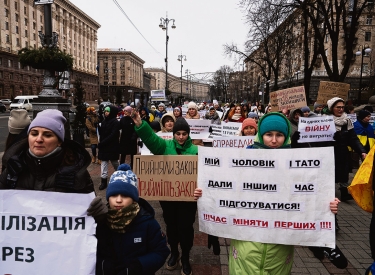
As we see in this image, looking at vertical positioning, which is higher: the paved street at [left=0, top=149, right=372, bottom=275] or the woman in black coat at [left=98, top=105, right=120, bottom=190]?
the woman in black coat at [left=98, top=105, right=120, bottom=190]

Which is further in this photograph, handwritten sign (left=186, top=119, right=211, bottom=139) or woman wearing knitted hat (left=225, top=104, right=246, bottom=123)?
woman wearing knitted hat (left=225, top=104, right=246, bottom=123)

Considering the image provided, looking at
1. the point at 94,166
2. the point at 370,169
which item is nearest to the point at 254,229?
the point at 370,169

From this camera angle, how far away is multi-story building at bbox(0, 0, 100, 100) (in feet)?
177

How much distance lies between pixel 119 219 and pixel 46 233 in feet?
1.50

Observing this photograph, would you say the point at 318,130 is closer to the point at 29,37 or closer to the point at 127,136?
the point at 127,136

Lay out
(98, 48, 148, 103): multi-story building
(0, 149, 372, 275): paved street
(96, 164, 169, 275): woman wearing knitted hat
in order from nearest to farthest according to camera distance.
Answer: (96, 164, 169, 275): woman wearing knitted hat < (0, 149, 372, 275): paved street < (98, 48, 148, 103): multi-story building

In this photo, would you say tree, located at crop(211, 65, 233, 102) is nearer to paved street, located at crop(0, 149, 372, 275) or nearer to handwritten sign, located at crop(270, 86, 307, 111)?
handwritten sign, located at crop(270, 86, 307, 111)

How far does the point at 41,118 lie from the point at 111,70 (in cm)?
12699

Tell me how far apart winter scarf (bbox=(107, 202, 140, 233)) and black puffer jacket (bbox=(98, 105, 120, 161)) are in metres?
4.74

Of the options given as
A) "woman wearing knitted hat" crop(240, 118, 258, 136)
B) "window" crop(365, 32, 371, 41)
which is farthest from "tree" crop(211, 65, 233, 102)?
"woman wearing knitted hat" crop(240, 118, 258, 136)

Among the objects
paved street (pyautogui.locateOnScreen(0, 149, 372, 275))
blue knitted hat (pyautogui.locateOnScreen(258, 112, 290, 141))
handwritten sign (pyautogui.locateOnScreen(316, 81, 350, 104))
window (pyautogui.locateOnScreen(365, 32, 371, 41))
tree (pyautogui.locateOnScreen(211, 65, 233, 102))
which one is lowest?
paved street (pyautogui.locateOnScreen(0, 149, 372, 275))

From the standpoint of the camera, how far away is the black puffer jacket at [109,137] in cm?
660

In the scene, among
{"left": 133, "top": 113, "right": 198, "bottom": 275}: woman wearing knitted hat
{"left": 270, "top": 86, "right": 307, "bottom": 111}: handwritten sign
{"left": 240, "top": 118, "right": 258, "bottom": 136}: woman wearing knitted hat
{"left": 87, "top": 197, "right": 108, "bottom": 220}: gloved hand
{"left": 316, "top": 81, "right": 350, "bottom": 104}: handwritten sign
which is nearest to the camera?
{"left": 87, "top": 197, "right": 108, "bottom": 220}: gloved hand

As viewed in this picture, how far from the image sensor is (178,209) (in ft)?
11.6
